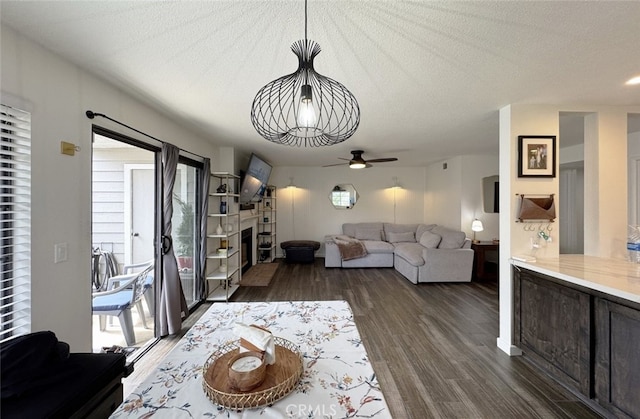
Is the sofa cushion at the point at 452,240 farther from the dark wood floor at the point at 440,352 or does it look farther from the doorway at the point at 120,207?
the doorway at the point at 120,207

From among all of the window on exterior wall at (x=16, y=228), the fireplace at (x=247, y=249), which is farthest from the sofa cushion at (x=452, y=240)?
the window on exterior wall at (x=16, y=228)

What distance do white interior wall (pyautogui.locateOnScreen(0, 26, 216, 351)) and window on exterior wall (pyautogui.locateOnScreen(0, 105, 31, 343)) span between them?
1.2 inches

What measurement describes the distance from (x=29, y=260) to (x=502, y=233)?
3.80 m

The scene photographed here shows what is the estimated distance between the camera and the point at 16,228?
149 cm

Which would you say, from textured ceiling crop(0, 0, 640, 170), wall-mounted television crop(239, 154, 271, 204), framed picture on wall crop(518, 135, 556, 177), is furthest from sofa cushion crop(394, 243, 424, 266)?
wall-mounted television crop(239, 154, 271, 204)

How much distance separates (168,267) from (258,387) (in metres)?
2.41

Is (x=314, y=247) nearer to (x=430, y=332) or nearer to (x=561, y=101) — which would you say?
(x=430, y=332)

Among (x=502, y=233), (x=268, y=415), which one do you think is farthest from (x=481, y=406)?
(x=268, y=415)

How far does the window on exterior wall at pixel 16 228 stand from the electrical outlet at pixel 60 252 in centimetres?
15

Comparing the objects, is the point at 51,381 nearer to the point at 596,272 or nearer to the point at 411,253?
the point at 596,272

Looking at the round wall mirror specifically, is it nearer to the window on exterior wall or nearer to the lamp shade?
the lamp shade

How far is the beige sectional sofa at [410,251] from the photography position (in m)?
4.63

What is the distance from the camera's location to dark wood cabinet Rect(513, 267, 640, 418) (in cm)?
154

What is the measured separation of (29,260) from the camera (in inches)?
60.1
